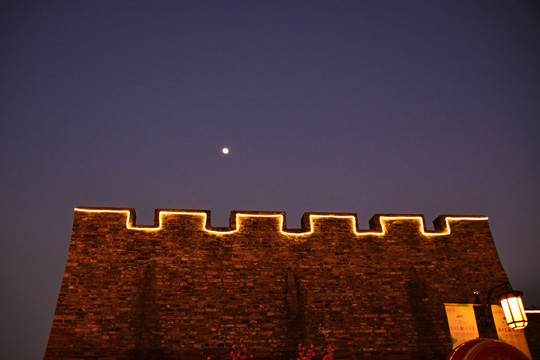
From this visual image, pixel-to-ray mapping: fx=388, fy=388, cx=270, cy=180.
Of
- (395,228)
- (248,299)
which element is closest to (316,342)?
(248,299)

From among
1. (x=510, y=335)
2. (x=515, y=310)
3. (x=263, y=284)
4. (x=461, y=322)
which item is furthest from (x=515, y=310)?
(x=263, y=284)

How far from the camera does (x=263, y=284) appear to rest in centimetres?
→ 1008

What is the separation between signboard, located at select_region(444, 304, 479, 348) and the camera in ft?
32.3

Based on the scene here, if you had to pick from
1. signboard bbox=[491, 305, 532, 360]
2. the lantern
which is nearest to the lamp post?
the lantern

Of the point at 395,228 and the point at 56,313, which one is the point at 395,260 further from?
the point at 56,313

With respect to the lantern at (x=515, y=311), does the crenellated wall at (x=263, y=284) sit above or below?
above

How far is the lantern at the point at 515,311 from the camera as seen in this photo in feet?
21.2

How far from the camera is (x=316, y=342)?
375 inches

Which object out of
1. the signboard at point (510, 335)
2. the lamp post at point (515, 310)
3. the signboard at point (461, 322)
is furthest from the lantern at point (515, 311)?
the signboard at point (510, 335)

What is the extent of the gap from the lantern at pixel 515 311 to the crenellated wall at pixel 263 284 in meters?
3.63

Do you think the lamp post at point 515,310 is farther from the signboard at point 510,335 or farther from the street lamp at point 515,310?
the signboard at point 510,335

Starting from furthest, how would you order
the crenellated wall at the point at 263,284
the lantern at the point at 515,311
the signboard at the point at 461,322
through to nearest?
the signboard at the point at 461,322, the crenellated wall at the point at 263,284, the lantern at the point at 515,311

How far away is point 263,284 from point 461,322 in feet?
17.0

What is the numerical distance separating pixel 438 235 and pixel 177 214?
24.4 ft
